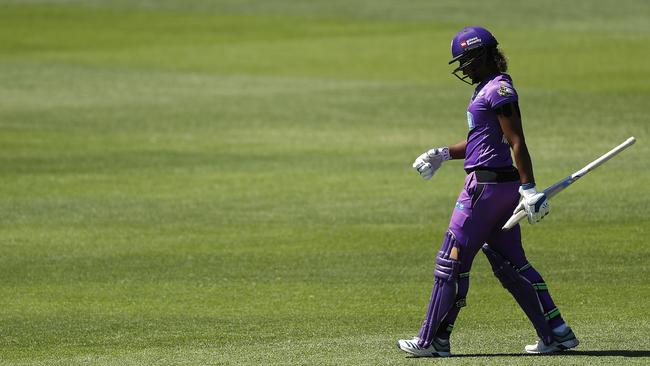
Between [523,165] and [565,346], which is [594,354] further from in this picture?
[523,165]

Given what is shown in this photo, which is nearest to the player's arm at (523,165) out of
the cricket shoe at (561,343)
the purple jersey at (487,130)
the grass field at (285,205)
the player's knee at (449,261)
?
the purple jersey at (487,130)

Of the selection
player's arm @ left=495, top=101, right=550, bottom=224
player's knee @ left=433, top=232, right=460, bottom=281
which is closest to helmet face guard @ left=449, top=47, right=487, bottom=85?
player's arm @ left=495, top=101, right=550, bottom=224

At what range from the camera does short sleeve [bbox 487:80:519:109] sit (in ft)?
30.5

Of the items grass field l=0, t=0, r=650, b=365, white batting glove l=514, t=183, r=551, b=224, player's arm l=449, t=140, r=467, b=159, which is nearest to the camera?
white batting glove l=514, t=183, r=551, b=224

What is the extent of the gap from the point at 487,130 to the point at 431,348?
1.65m

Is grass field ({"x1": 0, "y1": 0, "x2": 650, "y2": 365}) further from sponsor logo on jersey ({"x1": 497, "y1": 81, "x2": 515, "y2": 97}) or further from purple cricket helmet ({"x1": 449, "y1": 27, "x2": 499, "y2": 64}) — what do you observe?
purple cricket helmet ({"x1": 449, "y1": 27, "x2": 499, "y2": 64})

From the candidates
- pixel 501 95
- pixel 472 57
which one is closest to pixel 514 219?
pixel 501 95

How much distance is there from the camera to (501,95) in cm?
931

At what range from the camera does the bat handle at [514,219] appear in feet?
30.3

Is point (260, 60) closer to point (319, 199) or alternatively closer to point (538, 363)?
point (319, 199)

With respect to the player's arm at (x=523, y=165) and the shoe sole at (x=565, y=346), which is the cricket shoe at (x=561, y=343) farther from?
the player's arm at (x=523, y=165)

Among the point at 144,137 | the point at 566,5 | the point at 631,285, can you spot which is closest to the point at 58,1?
the point at 566,5

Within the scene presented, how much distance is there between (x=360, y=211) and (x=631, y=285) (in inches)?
221

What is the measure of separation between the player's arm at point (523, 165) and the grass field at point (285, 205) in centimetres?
108
